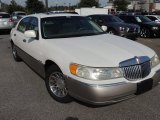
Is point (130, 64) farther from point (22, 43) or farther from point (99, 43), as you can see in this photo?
point (22, 43)

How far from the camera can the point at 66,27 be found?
534 cm

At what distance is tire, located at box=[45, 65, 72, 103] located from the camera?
4311 millimetres

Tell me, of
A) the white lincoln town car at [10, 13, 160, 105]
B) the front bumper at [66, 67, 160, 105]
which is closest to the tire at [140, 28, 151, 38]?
the white lincoln town car at [10, 13, 160, 105]

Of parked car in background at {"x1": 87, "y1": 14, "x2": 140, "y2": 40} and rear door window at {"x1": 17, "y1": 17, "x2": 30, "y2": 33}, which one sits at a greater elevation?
rear door window at {"x1": 17, "y1": 17, "x2": 30, "y2": 33}

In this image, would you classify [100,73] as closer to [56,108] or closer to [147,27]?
[56,108]

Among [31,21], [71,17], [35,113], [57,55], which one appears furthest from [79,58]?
[31,21]

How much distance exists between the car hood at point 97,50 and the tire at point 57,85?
0.37 meters

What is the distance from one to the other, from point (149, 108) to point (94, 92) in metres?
1.22

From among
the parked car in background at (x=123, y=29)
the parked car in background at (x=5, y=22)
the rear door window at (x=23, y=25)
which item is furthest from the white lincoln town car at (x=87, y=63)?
the parked car in background at (x=5, y=22)

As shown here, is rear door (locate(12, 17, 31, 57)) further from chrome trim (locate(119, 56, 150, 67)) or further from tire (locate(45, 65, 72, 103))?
chrome trim (locate(119, 56, 150, 67))

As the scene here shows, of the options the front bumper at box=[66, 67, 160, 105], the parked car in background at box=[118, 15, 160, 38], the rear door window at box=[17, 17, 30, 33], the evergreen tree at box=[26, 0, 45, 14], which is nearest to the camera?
the front bumper at box=[66, 67, 160, 105]

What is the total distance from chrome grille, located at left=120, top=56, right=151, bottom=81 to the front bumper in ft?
0.44

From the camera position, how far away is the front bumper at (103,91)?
3.58 metres

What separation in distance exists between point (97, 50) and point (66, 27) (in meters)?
1.43
